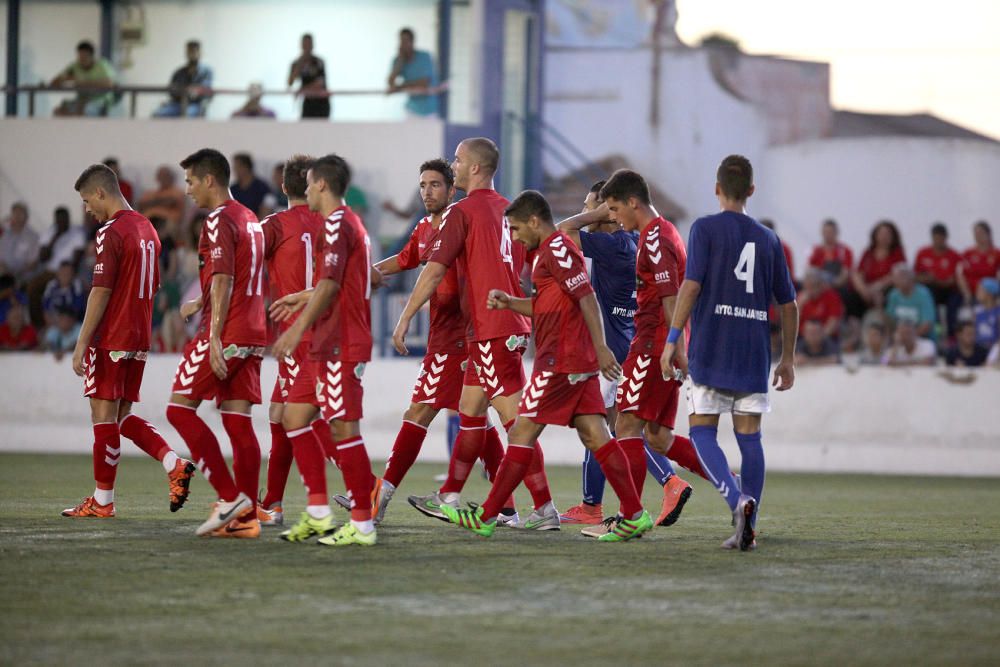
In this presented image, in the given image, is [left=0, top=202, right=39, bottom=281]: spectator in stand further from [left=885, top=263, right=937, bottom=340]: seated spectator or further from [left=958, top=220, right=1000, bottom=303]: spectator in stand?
[left=958, top=220, right=1000, bottom=303]: spectator in stand

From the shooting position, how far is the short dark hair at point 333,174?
7.79 meters

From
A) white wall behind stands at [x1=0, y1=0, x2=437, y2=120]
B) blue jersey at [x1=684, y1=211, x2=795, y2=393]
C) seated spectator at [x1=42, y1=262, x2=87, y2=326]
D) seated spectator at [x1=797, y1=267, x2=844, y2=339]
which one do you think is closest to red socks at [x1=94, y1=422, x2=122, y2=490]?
blue jersey at [x1=684, y1=211, x2=795, y2=393]

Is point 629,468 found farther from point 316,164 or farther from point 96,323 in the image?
point 96,323

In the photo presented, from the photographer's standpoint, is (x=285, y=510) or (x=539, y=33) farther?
(x=539, y=33)

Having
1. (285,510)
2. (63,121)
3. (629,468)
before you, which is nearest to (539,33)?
(63,121)

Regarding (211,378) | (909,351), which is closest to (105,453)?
(211,378)

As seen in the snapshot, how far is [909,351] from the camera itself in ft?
52.9

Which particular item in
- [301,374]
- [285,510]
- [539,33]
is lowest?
[285,510]

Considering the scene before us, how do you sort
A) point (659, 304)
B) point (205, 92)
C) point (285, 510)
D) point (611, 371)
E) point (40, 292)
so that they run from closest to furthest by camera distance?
point (611, 371) → point (659, 304) → point (285, 510) → point (40, 292) → point (205, 92)

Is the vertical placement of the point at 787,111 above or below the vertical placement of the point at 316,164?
above

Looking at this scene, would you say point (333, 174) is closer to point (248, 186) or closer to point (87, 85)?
point (248, 186)

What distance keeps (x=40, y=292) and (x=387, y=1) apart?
22.0ft

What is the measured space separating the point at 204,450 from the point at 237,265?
1.05 meters

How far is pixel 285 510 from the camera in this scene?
33.0ft
